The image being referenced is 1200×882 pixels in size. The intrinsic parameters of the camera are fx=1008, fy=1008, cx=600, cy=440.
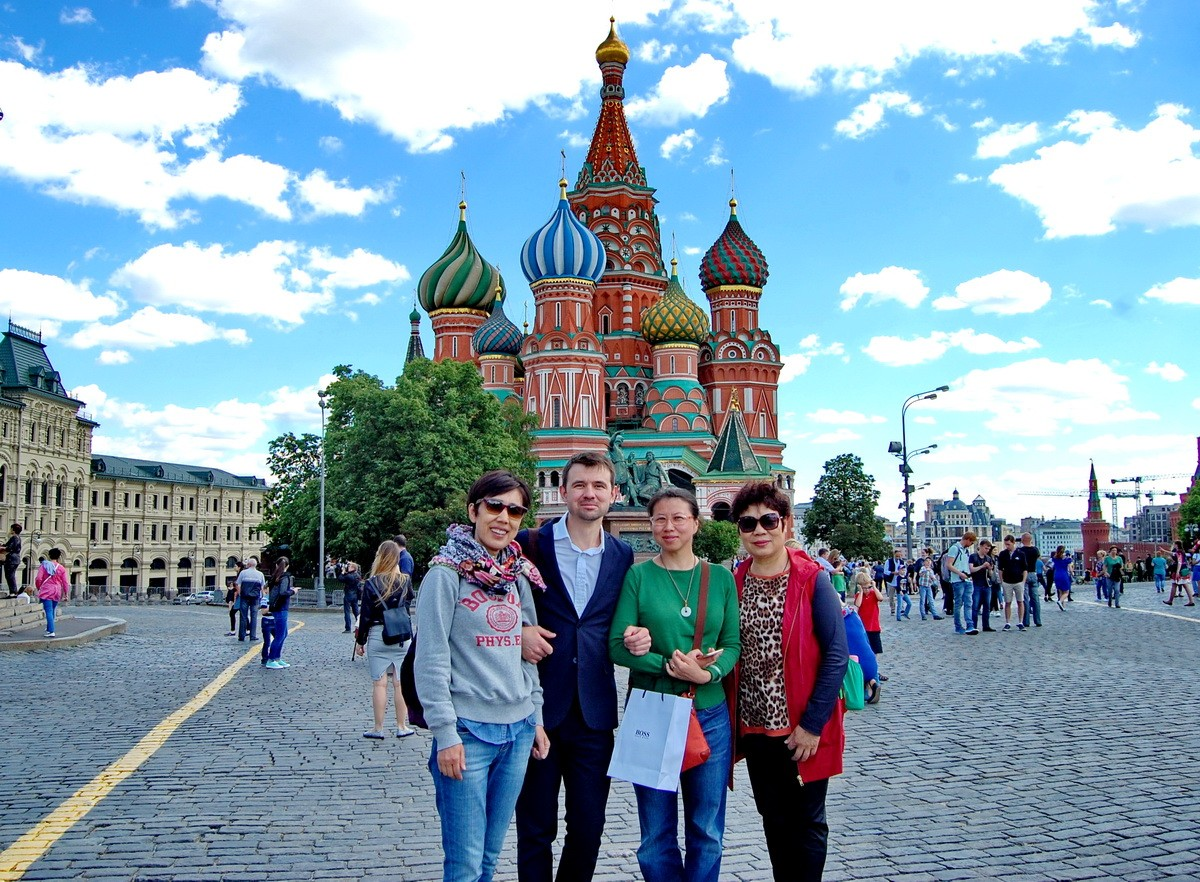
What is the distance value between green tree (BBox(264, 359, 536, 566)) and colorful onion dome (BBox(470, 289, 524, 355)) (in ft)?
68.5

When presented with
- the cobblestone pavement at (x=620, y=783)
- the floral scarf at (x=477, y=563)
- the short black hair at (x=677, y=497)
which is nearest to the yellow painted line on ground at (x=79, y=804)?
the cobblestone pavement at (x=620, y=783)

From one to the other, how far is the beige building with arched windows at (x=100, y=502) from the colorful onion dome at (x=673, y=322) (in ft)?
95.3

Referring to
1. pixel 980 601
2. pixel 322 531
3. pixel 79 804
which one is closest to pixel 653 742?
pixel 79 804

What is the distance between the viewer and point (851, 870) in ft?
16.5

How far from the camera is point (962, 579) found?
1830 centimetres

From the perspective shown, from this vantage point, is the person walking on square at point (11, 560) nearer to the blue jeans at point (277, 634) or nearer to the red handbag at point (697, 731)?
the blue jeans at point (277, 634)

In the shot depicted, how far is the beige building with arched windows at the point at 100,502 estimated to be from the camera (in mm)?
53688

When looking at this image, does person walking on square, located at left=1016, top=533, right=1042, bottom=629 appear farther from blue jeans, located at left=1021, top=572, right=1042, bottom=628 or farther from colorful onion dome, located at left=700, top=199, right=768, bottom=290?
colorful onion dome, located at left=700, top=199, right=768, bottom=290

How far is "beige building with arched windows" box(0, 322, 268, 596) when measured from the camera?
176 ft

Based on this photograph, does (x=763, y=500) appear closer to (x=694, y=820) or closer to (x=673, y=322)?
(x=694, y=820)

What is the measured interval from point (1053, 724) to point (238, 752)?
21.9 feet

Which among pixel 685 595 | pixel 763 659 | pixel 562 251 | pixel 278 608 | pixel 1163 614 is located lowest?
pixel 1163 614

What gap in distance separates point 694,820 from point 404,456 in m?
32.8

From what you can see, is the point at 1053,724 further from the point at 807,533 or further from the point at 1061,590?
the point at 807,533
